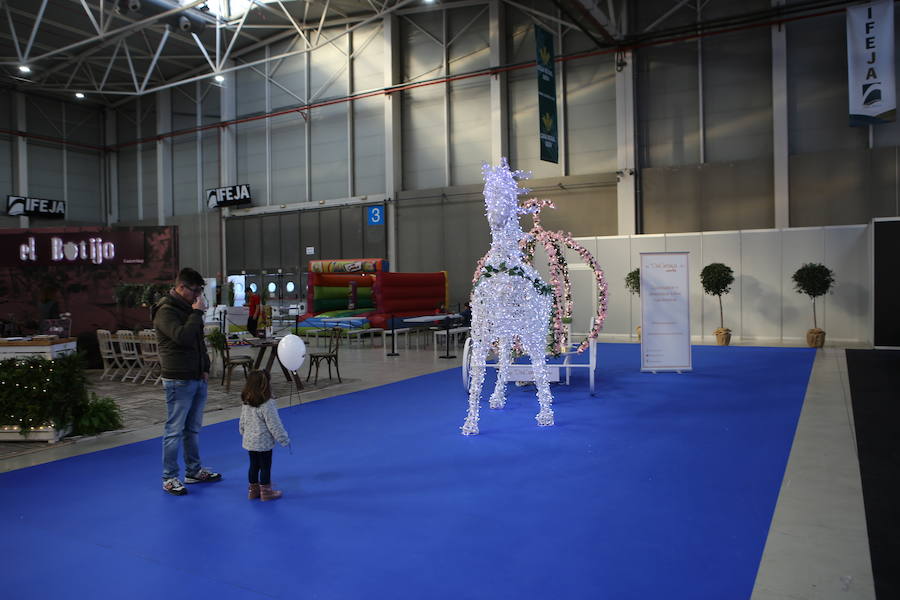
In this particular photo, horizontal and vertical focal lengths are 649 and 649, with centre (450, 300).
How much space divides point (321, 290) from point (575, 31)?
997 centimetres

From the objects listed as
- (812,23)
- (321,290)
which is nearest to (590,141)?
(812,23)

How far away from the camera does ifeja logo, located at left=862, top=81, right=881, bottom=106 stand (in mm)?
13570

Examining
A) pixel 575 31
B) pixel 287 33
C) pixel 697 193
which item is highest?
pixel 287 33

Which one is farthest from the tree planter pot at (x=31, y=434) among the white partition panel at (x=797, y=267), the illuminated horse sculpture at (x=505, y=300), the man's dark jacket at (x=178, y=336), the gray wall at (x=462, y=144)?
the gray wall at (x=462, y=144)

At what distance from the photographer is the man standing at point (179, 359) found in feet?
14.0

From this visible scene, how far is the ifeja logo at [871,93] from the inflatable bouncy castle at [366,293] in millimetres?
10848

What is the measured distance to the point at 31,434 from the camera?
5797mm

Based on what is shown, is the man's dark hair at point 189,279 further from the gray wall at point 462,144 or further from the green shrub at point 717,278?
the gray wall at point 462,144

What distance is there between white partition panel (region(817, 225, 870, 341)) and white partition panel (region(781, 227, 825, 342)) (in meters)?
0.22

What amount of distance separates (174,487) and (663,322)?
7.27 m

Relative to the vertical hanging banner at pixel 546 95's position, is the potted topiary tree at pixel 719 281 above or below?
below

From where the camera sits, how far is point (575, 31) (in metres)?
17.6

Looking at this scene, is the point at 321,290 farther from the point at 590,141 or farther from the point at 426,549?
the point at 426,549

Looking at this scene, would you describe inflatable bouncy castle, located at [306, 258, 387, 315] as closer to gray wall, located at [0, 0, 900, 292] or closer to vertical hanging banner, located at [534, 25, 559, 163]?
gray wall, located at [0, 0, 900, 292]
